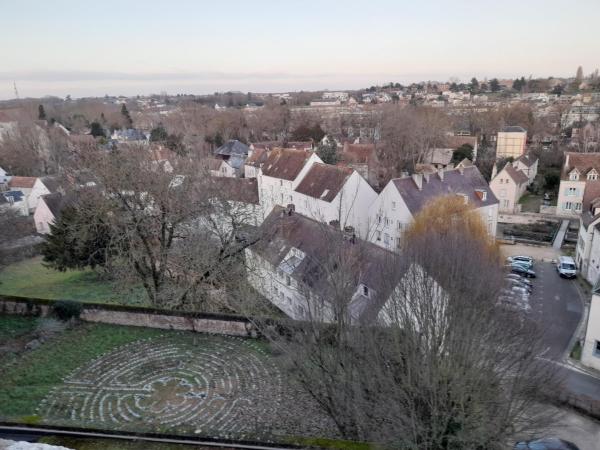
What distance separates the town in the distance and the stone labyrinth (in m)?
0.08

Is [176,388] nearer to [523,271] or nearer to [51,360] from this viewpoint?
[51,360]

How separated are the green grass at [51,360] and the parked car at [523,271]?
2309 cm

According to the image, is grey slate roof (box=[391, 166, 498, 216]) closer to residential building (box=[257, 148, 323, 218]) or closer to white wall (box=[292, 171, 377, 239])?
white wall (box=[292, 171, 377, 239])

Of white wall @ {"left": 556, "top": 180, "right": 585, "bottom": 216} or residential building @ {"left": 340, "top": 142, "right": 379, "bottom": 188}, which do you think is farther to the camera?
residential building @ {"left": 340, "top": 142, "right": 379, "bottom": 188}

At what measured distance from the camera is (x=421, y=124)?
210ft

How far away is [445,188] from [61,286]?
2733 centimetres

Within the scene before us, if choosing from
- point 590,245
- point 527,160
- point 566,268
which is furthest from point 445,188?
point 527,160

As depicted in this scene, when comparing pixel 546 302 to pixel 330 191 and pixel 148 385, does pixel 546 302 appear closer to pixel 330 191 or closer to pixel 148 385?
pixel 330 191

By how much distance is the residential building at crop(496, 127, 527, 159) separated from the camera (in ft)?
204

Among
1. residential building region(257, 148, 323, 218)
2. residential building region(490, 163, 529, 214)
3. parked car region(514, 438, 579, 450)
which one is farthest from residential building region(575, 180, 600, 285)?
residential building region(257, 148, 323, 218)

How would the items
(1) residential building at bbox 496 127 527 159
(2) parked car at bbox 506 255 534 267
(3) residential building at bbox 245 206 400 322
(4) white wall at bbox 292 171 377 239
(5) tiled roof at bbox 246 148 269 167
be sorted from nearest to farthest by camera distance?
(3) residential building at bbox 245 206 400 322 → (2) parked car at bbox 506 255 534 267 → (4) white wall at bbox 292 171 377 239 → (5) tiled roof at bbox 246 148 269 167 → (1) residential building at bbox 496 127 527 159

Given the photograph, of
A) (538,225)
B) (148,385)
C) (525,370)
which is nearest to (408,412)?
(525,370)

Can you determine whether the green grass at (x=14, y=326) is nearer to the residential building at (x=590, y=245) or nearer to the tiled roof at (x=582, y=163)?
the residential building at (x=590, y=245)

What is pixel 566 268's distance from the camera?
29.1 m
